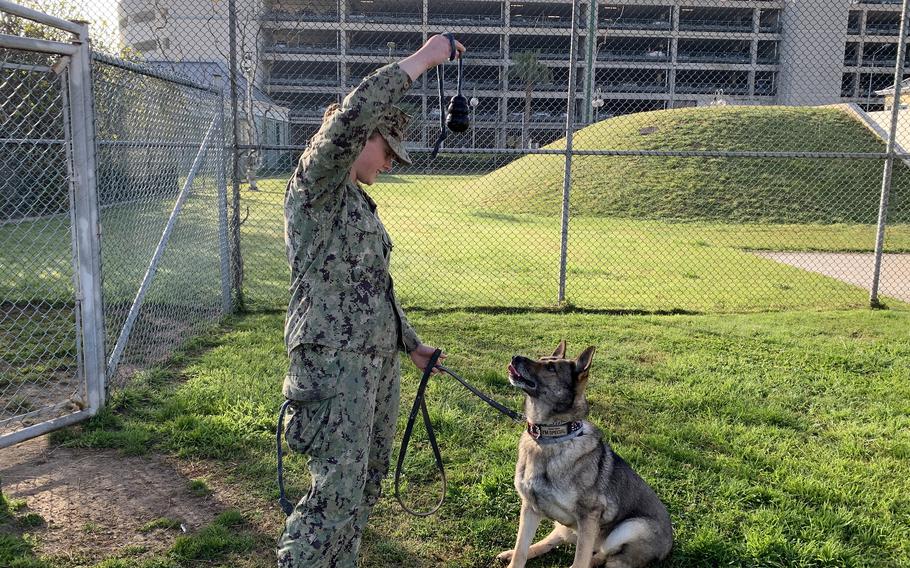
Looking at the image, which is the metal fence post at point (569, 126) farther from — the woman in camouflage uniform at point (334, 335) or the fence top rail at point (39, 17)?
the woman in camouflage uniform at point (334, 335)

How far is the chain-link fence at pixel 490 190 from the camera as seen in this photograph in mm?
7434

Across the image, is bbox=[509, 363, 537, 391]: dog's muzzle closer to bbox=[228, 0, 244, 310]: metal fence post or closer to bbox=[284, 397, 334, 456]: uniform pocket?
bbox=[284, 397, 334, 456]: uniform pocket

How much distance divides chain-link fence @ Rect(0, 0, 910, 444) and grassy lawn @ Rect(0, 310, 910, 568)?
0.97 m

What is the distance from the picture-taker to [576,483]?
3.14 metres

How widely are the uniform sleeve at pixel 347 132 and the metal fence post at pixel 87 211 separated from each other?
2.88 metres

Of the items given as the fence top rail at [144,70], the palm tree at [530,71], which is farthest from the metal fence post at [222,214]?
the palm tree at [530,71]

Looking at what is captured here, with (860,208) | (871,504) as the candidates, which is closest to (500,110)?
(860,208)

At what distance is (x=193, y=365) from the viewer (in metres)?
6.02

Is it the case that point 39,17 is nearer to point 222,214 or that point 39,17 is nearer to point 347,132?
point 347,132

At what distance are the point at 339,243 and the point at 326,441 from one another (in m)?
0.74

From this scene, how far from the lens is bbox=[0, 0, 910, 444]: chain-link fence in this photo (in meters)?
7.43

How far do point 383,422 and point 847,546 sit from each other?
2.53m

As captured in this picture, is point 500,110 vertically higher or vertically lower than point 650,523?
higher

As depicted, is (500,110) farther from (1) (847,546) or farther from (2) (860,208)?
(1) (847,546)
